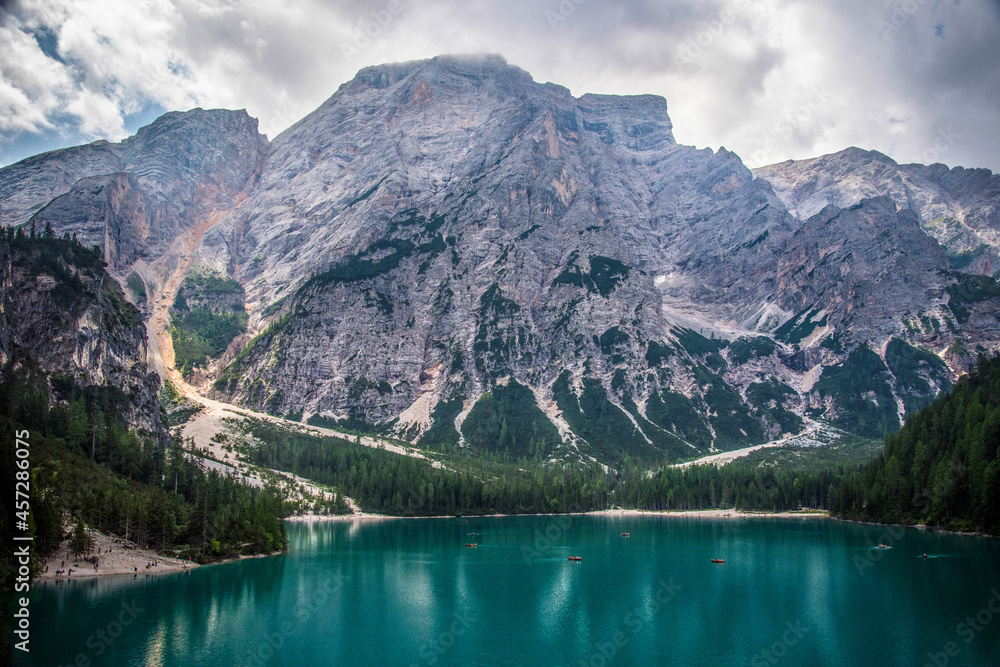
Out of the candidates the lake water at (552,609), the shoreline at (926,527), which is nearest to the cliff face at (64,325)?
the lake water at (552,609)

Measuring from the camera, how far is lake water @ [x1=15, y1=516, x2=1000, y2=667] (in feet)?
→ 190

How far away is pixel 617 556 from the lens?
116 meters

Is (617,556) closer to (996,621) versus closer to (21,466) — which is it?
(996,621)

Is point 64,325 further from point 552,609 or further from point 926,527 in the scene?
point 926,527

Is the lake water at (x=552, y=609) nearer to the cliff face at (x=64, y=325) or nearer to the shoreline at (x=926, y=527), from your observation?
the shoreline at (x=926, y=527)

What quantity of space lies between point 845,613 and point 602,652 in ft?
100

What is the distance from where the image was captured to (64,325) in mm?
170250

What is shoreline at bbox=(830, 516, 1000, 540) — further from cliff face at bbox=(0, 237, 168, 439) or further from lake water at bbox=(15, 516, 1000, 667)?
cliff face at bbox=(0, 237, 168, 439)

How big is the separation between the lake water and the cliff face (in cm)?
9138

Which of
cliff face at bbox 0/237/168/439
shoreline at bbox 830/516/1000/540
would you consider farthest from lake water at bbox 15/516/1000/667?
cliff face at bbox 0/237/168/439

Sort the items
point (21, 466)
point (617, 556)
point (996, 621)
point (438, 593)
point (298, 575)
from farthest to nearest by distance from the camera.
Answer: point (617, 556), point (298, 575), point (438, 593), point (996, 621), point (21, 466)

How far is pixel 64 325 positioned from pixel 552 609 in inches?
6186

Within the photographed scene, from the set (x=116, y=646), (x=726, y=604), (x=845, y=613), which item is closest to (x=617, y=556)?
(x=726, y=604)

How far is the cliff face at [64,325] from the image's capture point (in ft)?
516
